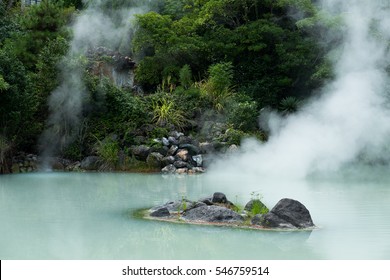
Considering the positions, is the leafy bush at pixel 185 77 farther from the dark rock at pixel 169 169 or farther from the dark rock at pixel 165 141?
the dark rock at pixel 169 169

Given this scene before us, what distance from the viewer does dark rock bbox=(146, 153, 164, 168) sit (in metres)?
18.7

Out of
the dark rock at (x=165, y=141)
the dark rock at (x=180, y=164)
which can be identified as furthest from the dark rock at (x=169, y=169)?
the dark rock at (x=165, y=141)

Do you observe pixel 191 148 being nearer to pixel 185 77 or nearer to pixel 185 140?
pixel 185 140

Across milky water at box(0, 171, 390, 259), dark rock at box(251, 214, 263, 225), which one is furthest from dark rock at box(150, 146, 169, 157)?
dark rock at box(251, 214, 263, 225)

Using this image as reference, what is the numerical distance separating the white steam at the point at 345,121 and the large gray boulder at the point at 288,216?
7.78 metres

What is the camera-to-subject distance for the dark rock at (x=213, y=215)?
9.48 metres

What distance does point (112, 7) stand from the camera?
2864 cm

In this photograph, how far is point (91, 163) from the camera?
19297mm

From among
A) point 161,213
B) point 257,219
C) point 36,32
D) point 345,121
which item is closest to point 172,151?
point 345,121

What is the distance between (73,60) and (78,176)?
397 cm

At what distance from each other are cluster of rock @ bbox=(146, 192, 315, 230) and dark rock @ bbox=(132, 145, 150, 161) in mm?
8359

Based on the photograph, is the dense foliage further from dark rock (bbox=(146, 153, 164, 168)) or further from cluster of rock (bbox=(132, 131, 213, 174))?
dark rock (bbox=(146, 153, 164, 168))

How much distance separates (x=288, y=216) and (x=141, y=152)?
34.3 feet

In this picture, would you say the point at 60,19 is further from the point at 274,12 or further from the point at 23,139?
the point at 274,12
